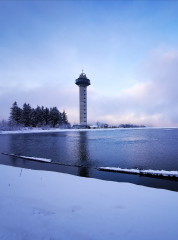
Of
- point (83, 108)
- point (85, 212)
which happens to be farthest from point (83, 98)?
point (85, 212)

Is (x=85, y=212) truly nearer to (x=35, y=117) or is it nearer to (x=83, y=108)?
(x=35, y=117)

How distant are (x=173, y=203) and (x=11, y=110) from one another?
98393mm

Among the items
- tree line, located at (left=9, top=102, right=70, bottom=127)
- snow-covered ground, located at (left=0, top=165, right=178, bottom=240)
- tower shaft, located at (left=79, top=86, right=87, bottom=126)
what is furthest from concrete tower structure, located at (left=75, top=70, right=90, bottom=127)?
snow-covered ground, located at (left=0, top=165, right=178, bottom=240)

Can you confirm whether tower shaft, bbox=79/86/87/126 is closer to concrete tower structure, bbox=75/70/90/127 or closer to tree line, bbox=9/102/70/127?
concrete tower structure, bbox=75/70/90/127

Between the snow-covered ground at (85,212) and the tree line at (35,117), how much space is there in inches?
3504

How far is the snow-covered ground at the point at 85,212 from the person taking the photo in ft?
13.0

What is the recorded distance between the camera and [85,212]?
514 cm

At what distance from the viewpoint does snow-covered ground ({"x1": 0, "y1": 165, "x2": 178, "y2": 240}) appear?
395 cm

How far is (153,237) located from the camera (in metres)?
3.96

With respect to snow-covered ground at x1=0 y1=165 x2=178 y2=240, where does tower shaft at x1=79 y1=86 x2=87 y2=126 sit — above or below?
above

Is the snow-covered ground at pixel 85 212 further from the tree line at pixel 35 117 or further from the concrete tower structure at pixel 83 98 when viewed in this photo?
the concrete tower structure at pixel 83 98

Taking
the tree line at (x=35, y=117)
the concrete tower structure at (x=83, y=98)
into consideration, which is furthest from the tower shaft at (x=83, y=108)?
the tree line at (x=35, y=117)

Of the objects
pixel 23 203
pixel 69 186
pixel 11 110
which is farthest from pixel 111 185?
pixel 11 110

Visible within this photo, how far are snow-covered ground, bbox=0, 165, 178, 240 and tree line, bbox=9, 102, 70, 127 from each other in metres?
89.0
